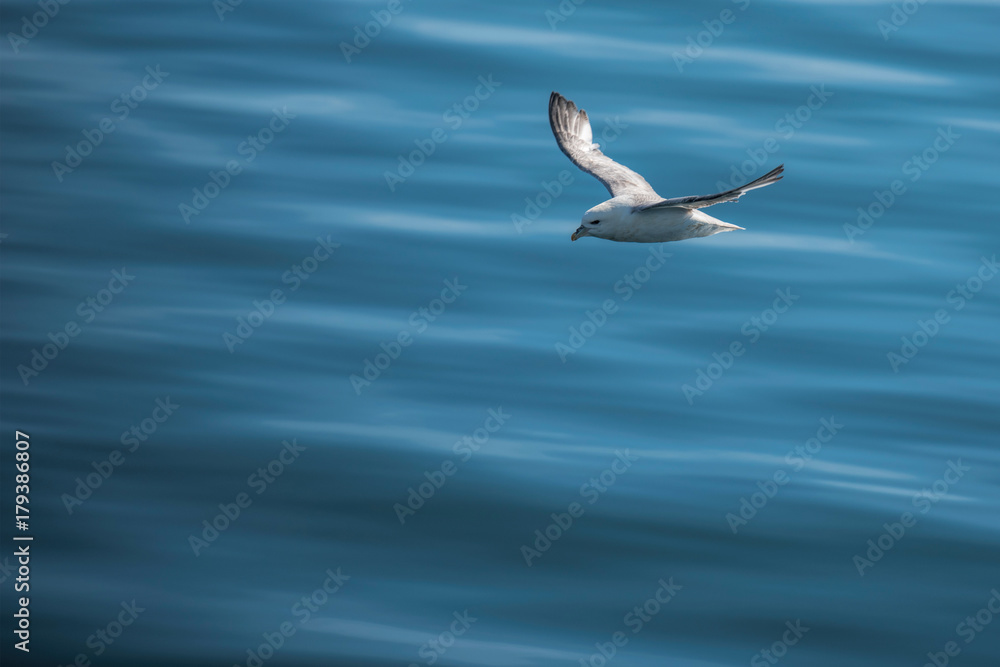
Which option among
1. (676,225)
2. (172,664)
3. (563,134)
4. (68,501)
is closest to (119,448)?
(68,501)

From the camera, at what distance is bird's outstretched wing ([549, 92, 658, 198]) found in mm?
15898

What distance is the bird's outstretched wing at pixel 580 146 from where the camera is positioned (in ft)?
52.2

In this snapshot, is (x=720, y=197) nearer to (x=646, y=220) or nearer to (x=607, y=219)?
(x=646, y=220)

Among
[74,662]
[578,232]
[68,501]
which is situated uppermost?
[578,232]

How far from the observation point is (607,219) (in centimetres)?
1355

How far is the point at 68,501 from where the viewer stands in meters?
21.3

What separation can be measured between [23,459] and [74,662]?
5.93 meters

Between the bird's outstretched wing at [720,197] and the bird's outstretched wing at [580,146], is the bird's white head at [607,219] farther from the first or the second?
the bird's outstretched wing at [580,146]

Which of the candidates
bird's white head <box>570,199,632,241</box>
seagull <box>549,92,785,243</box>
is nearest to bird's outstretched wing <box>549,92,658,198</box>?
seagull <box>549,92,785,243</box>

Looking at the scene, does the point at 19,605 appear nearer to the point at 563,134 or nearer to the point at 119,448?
the point at 119,448

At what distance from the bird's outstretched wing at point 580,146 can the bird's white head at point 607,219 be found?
2.01 meters

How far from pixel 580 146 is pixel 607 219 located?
12.0 ft

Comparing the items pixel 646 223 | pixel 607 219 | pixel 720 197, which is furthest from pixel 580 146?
pixel 720 197


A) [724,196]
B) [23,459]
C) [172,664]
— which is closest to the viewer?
[724,196]
